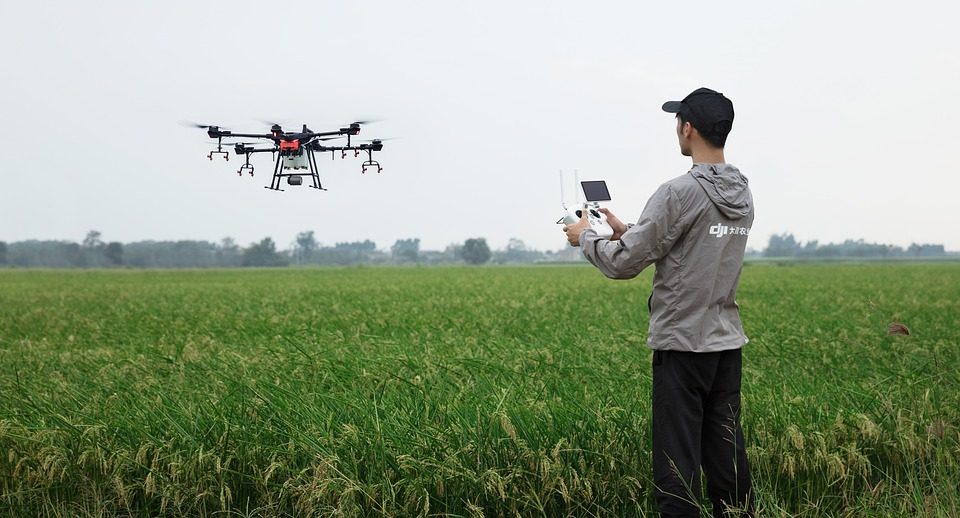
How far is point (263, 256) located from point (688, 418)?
309 cm

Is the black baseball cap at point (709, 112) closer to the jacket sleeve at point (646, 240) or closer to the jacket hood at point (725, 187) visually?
the jacket hood at point (725, 187)

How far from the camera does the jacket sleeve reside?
3.53 m

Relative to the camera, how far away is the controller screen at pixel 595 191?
11.3ft

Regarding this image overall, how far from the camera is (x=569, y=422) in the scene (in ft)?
16.4

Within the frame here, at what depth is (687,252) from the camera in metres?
3.63

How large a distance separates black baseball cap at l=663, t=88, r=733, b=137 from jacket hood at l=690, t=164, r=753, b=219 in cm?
17

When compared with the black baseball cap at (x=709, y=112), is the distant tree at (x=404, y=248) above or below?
below

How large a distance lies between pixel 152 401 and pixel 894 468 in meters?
5.17

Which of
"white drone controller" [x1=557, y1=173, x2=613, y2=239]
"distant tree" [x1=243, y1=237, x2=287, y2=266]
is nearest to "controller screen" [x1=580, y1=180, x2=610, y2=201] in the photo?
"white drone controller" [x1=557, y1=173, x2=613, y2=239]

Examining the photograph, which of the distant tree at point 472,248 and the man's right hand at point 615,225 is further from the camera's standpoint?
the distant tree at point 472,248

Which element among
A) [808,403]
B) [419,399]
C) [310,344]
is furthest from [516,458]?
[310,344]

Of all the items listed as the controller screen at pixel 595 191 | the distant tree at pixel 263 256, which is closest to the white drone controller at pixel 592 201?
the controller screen at pixel 595 191

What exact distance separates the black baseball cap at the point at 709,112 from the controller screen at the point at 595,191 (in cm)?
58

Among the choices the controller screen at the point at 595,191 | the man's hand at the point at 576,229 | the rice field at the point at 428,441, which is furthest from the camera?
the rice field at the point at 428,441
